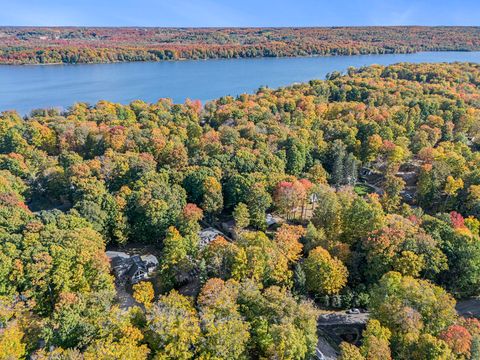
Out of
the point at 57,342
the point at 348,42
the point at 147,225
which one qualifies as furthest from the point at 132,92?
the point at 348,42

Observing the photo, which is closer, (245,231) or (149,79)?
(245,231)

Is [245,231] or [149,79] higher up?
[149,79]

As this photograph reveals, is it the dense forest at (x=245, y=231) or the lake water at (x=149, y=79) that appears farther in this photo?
the lake water at (x=149, y=79)

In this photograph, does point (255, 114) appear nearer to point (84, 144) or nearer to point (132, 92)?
point (84, 144)
